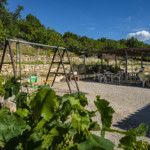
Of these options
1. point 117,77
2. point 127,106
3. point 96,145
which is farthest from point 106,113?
point 117,77

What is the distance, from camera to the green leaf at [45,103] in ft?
5.16

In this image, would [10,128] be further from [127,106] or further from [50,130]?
[127,106]

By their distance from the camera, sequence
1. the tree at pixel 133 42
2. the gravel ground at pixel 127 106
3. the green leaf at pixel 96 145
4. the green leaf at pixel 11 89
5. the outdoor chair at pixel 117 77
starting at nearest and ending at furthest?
the green leaf at pixel 96 145 < the green leaf at pixel 11 89 < the gravel ground at pixel 127 106 < the outdoor chair at pixel 117 77 < the tree at pixel 133 42

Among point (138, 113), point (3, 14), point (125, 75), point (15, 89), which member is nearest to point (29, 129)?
point (15, 89)

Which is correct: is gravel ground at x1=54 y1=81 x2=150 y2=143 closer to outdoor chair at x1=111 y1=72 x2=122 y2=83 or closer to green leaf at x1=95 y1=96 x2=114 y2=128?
outdoor chair at x1=111 y1=72 x2=122 y2=83

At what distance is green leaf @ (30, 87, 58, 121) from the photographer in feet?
5.16

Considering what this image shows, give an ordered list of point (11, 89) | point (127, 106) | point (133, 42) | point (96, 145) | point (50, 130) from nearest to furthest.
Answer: point (96, 145)
point (50, 130)
point (11, 89)
point (127, 106)
point (133, 42)

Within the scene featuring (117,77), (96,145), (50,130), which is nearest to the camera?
(96,145)

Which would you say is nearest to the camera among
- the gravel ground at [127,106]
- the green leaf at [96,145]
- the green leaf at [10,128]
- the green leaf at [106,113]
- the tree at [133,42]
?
the green leaf at [96,145]

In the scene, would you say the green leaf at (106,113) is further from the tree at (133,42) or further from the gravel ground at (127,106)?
the tree at (133,42)

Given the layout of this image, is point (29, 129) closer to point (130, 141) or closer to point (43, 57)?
point (130, 141)

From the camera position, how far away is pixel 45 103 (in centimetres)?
156

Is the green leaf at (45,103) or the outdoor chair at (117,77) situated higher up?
the green leaf at (45,103)

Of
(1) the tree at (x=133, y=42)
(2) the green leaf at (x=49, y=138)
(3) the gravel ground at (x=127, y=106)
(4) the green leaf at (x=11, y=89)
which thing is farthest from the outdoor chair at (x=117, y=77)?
(1) the tree at (x=133, y=42)
